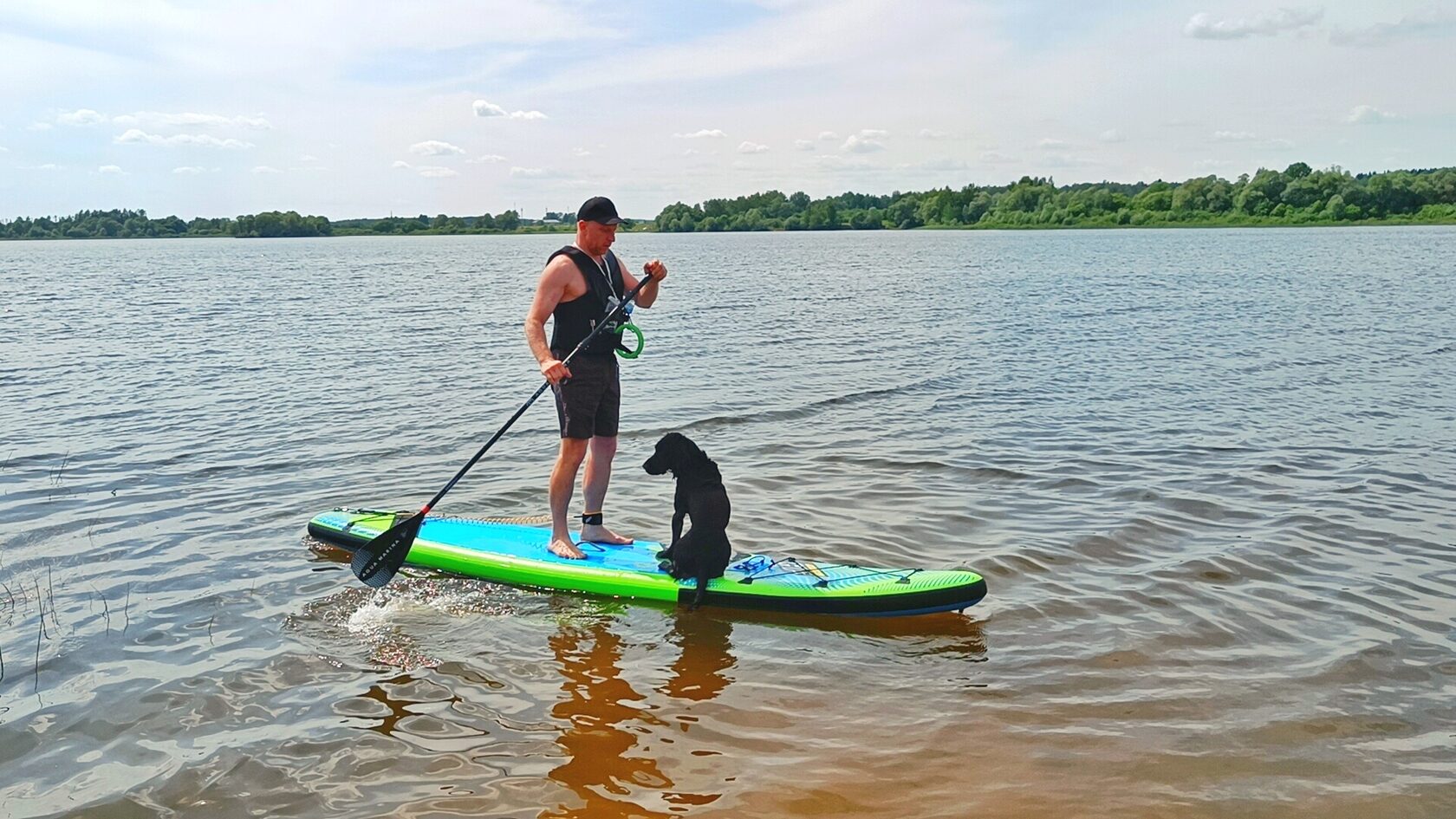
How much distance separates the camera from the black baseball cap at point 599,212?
22.0ft

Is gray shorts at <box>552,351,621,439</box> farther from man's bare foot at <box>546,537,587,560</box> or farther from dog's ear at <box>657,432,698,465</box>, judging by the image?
man's bare foot at <box>546,537,587,560</box>

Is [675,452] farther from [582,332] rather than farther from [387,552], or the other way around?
[387,552]

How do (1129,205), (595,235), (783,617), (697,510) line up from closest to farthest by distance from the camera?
1. (783,617)
2. (697,510)
3. (595,235)
4. (1129,205)

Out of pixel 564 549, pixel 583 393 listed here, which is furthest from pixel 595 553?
pixel 583 393

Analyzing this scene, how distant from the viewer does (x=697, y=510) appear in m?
6.55

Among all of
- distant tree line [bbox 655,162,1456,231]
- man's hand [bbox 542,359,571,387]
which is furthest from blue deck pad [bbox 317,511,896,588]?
distant tree line [bbox 655,162,1456,231]

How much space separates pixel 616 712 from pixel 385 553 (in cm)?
228

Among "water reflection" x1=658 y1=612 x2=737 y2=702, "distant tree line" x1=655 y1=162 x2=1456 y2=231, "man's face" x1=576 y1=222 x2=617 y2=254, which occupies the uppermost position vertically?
"distant tree line" x1=655 y1=162 x2=1456 y2=231

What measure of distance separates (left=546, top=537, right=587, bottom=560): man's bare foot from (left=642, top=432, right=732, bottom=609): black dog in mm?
683

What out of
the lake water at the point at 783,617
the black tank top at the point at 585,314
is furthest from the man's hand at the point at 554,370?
the lake water at the point at 783,617

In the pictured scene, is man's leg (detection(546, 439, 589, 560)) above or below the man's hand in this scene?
below

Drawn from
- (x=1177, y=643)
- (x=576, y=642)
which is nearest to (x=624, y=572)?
(x=576, y=642)

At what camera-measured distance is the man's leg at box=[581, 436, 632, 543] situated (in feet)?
23.7

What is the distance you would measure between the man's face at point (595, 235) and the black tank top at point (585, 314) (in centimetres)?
7
